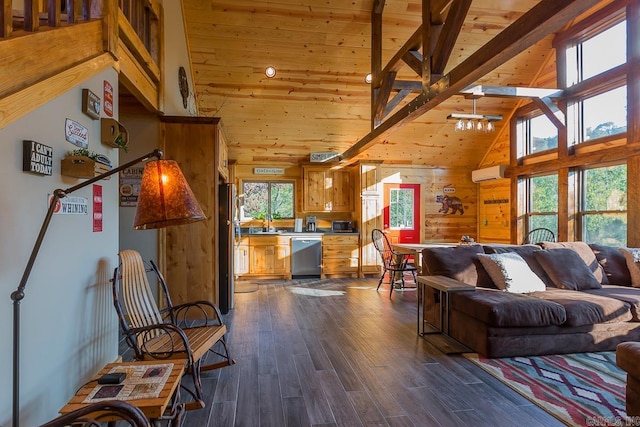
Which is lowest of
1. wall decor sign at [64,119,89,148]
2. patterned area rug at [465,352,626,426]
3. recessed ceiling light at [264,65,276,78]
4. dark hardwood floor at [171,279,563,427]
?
dark hardwood floor at [171,279,563,427]

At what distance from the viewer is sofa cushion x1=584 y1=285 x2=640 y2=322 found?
10.2 ft

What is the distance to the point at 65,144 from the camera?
6.24ft

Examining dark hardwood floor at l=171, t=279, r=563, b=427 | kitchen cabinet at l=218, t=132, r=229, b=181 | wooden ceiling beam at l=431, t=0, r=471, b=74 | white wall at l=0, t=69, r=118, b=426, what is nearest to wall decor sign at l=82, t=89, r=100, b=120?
white wall at l=0, t=69, r=118, b=426

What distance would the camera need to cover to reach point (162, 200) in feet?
5.70

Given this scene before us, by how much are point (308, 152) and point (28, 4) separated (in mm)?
5851

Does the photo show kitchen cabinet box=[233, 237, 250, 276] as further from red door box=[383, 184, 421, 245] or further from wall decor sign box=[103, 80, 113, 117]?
wall decor sign box=[103, 80, 113, 117]

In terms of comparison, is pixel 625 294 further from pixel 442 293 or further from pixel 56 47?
pixel 56 47

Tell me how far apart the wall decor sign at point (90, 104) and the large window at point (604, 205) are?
641 centimetres

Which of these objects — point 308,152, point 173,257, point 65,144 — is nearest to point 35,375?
point 65,144

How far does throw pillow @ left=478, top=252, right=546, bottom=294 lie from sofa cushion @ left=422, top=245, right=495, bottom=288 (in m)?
0.10

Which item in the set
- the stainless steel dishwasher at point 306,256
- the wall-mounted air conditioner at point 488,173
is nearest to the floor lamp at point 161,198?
the stainless steel dishwasher at point 306,256

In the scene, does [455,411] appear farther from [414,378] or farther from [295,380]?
[295,380]

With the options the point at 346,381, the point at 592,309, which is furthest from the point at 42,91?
the point at 592,309

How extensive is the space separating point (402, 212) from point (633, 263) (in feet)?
14.0
